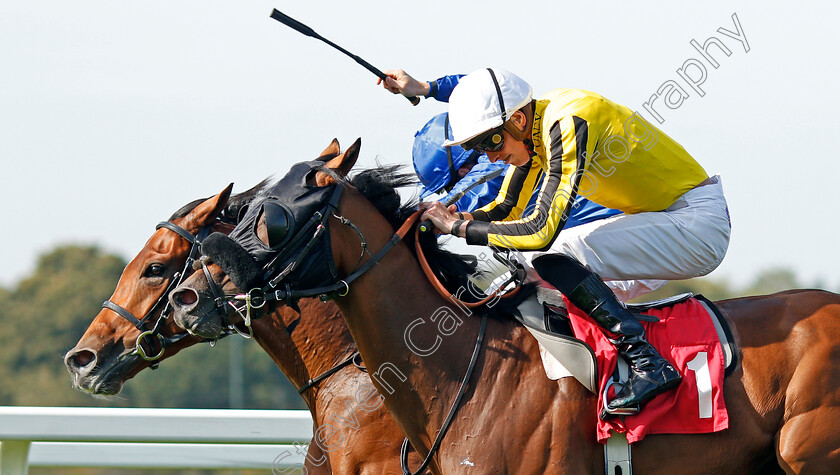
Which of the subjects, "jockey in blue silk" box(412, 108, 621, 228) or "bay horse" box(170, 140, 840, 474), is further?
"jockey in blue silk" box(412, 108, 621, 228)

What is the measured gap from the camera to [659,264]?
3.88 m

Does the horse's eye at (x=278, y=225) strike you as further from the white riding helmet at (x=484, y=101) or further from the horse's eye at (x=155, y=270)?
the horse's eye at (x=155, y=270)

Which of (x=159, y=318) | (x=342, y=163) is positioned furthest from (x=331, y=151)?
(x=159, y=318)

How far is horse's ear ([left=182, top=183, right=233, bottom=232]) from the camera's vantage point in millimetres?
4848

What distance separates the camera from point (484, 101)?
3.72 meters

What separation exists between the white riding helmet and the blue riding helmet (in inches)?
71.3

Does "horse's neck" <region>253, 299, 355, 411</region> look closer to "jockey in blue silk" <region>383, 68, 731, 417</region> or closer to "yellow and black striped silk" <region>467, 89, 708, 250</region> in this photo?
"jockey in blue silk" <region>383, 68, 731, 417</region>

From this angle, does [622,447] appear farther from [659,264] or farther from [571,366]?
[659,264]

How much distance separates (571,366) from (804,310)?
39.1 inches

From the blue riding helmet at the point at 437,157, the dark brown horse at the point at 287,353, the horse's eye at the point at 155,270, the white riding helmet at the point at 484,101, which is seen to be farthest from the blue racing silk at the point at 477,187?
the horse's eye at the point at 155,270

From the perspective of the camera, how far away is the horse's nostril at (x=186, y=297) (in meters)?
3.53

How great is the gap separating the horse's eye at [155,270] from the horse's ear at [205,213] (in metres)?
0.25

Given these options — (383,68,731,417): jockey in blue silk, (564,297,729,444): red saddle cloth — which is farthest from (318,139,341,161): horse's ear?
(564,297,729,444): red saddle cloth

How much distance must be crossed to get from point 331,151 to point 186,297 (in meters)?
0.92
